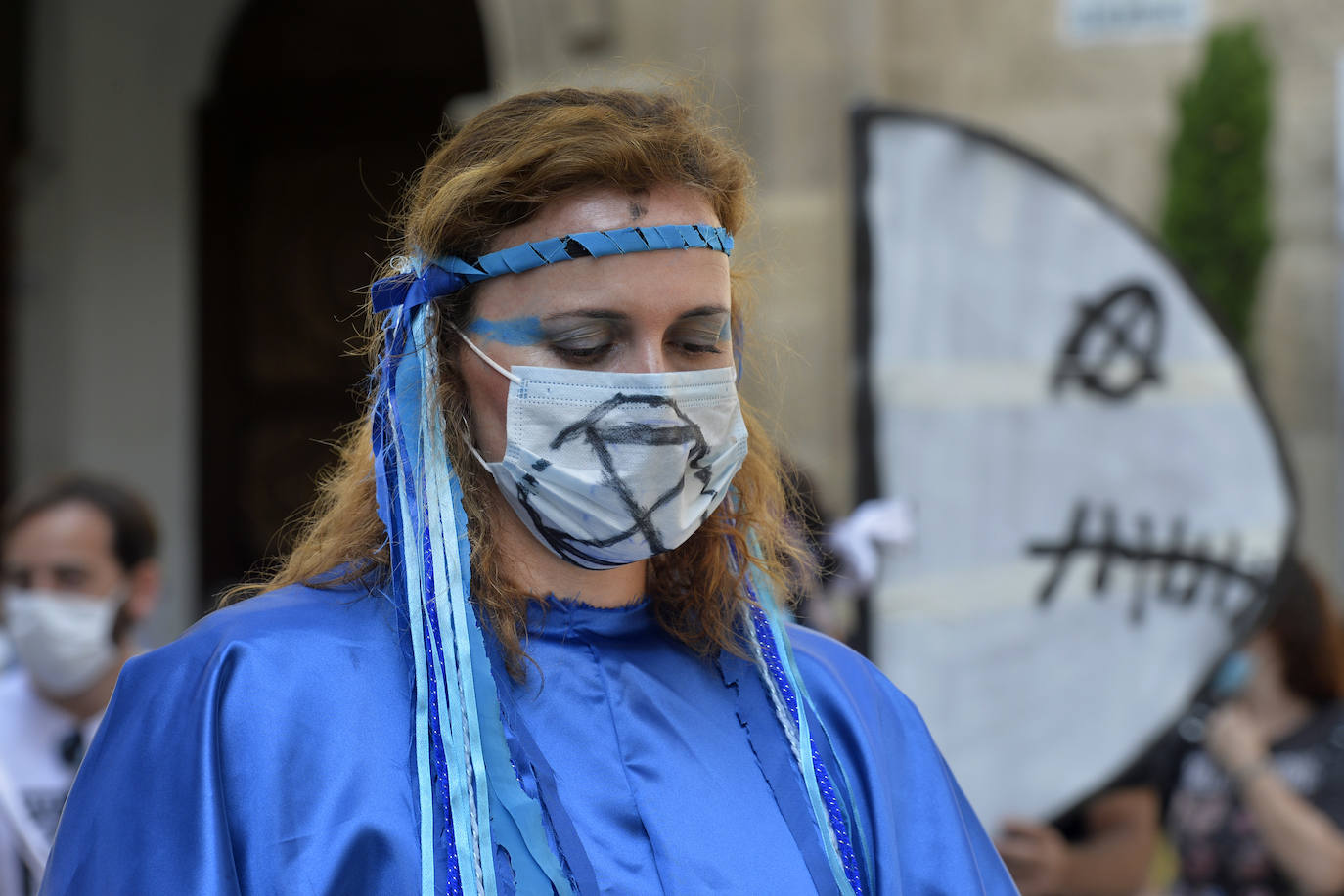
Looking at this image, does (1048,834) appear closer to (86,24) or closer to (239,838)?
(239,838)

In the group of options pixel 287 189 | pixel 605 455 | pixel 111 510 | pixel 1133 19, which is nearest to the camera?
pixel 605 455

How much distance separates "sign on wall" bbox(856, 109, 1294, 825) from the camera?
2.59m

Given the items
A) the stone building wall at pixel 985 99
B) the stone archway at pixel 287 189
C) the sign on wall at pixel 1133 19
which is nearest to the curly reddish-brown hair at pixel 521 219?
the stone building wall at pixel 985 99

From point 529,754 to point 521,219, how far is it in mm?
517

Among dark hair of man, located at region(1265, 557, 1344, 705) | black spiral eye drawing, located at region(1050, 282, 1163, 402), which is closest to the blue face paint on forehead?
black spiral eye drawing, located at region(1050, 282, 1163, 402)

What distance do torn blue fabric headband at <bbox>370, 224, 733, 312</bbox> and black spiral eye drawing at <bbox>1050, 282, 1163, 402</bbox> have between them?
1.36 meters

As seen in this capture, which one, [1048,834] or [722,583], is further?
[1048,834]

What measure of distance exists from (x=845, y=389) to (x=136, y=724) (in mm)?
2831

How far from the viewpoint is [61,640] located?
2.79 m

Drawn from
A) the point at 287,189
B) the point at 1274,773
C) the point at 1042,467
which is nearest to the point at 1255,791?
the point at 1274,773

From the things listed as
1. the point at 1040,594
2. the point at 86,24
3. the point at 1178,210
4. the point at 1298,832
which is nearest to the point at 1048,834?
the point at 1040,594

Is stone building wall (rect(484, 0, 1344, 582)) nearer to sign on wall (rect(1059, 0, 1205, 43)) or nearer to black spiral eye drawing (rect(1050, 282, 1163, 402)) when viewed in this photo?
sign on wall (rect(1059, 0, 1205, 43))

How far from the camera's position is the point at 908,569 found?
265 cm

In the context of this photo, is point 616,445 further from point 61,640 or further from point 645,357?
point 61,640
